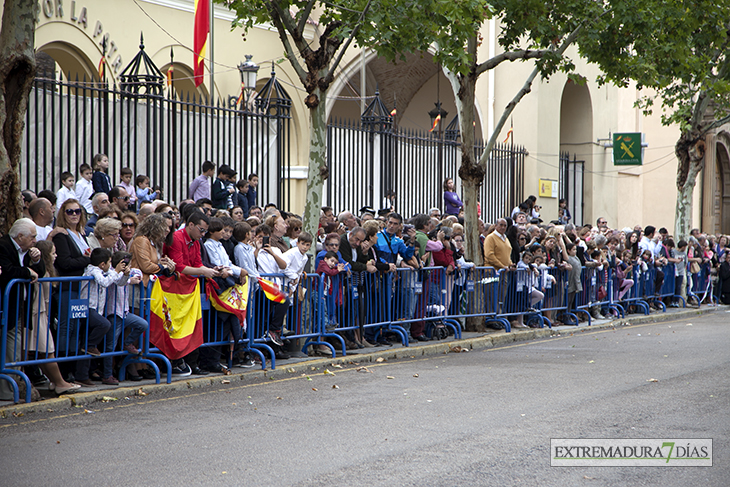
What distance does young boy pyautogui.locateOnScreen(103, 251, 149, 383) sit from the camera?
8500mm

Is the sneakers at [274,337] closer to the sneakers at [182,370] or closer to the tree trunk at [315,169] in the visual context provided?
the sneakers at [182,370]

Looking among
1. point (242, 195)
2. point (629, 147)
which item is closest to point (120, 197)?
point (242, 195)

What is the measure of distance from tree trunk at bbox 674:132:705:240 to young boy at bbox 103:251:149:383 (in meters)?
17.2

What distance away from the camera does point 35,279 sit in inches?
303

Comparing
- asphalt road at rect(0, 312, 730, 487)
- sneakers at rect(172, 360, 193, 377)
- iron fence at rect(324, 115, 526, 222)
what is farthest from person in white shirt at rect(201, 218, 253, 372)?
iron fence at rect(324, 115, 526, 222)

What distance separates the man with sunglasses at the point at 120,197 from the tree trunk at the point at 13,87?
3.59 m

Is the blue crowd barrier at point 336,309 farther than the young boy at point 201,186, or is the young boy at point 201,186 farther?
the young boy at point 201,186

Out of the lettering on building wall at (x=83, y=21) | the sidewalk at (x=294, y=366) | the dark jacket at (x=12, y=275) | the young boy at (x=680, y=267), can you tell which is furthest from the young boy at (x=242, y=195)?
the young boy at (x=680, y=267)

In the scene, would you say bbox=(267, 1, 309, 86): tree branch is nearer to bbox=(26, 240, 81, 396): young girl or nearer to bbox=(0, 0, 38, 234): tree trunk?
bbox=(0, 0, 38, 234): tree trunk

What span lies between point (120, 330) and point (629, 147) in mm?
20457

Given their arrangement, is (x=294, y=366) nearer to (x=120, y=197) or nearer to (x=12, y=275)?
(x=12, y=275)

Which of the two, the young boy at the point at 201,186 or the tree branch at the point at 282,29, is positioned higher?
the tree branch at the point at 282,29

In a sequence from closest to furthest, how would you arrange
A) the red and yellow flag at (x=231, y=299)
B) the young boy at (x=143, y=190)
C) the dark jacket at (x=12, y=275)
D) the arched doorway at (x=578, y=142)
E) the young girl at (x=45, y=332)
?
1. the dark jacket at (x=12, y=275)
2. the young girl at (x=45, y=332)
3. the red and yellow flag at (x=231, y=299)
4. the young boy at (x=143, y=190)
5. the arched doorway at (x=578, y=142)

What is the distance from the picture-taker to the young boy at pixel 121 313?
8.50 metres
